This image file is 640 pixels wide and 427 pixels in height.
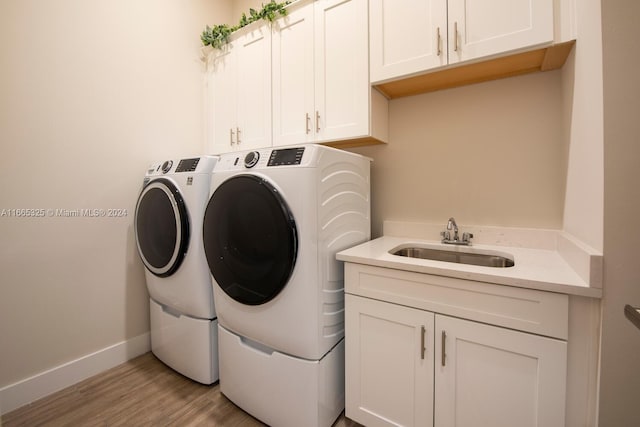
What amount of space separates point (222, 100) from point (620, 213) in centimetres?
238

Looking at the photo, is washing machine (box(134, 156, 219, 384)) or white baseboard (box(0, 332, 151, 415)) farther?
washing machine (box(134, 156, 219, 384))

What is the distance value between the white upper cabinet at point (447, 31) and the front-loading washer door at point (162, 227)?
1.37m

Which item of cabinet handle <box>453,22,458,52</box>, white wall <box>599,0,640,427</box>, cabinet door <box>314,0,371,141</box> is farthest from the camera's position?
cabinet door <box>314,0,371,141</box>

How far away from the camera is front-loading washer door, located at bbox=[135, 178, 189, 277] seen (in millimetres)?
1595

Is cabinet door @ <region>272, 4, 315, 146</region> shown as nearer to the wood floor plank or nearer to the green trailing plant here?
the green trailing plant

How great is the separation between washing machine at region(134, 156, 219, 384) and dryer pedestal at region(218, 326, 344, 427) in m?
0.20

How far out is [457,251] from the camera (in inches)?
61.5

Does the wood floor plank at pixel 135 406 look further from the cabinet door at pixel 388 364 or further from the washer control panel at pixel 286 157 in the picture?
the washer control panel at pixel 286 157

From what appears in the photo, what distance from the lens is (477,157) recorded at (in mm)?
1611

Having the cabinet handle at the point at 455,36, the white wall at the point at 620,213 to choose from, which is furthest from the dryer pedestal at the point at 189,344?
the cabinet handle at the point at 455,36

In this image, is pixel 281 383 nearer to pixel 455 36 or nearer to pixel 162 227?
pixel 162 227

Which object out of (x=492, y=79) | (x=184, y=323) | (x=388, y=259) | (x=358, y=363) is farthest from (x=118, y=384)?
(x=492, y=79)

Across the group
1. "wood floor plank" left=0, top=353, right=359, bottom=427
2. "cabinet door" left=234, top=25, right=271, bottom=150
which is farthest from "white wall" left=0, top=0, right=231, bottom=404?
"cabinet door" left=234, top=25, right=271, bottom=150

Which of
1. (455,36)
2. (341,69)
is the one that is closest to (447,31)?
(455,36)
